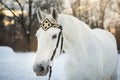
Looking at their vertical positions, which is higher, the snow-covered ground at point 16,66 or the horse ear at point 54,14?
the horse ear at point 54,14

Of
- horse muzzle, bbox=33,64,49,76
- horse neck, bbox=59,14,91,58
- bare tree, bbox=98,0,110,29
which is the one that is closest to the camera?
horse muzzle, bbox=33,64,49,76

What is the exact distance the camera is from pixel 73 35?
1.26m

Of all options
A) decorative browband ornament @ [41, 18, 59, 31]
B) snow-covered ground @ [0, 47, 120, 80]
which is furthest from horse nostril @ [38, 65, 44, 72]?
snow-covered ground @ [0, 47, 120, 80]

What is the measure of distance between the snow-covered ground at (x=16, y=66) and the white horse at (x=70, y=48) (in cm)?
94

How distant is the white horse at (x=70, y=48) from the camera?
1.09 metres

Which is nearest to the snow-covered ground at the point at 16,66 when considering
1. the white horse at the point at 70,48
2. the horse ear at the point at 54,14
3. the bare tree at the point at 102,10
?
the bare tree at the point at 102,10

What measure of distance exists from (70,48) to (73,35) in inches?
2.4

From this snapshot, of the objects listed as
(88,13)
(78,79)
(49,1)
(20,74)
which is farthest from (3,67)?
(78,79)

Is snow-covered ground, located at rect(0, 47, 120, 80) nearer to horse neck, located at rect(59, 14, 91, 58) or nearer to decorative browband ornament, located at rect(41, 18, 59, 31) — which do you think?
horse neck, located at rect(59, 14, 91, 58)

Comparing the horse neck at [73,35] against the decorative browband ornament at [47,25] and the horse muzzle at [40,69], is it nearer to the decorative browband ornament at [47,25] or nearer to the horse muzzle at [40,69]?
the decorative browband ornament at [47,25]

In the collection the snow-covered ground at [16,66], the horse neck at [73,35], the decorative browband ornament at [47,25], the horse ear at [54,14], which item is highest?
the horse ear at [54,14]

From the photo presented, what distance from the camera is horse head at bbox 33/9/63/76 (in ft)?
3.53

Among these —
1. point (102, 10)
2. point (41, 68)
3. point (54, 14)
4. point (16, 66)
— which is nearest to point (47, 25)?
point (54, 14)

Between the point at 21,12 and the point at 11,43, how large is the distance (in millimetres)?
276
